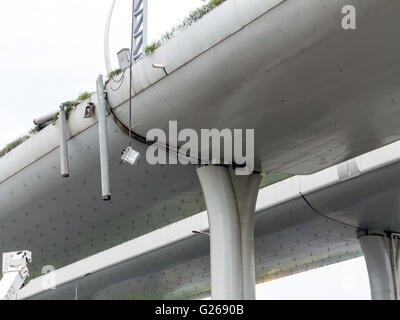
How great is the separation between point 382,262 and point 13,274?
2242cm

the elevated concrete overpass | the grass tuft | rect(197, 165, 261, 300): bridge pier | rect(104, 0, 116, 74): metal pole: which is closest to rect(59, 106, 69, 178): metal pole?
the elevated concrete overpass

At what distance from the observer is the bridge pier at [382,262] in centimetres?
2922

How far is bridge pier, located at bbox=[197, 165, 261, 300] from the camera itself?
59.7 feet

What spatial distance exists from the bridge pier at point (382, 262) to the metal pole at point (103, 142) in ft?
52.2

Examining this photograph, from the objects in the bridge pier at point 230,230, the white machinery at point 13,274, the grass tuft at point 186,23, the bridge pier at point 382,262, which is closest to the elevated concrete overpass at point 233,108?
the grass tuft at point 186,23

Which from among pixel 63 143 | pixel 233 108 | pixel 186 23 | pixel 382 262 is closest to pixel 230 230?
pixel 233 108

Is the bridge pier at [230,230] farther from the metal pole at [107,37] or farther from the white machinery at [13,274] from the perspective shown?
the white machinery at [13,274]

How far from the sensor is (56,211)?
21.7 meters

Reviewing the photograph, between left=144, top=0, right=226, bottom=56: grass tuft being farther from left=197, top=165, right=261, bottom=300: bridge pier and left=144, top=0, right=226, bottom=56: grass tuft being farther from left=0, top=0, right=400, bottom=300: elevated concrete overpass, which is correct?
left=197, top=165, right=261, bottom=300: bridge pier

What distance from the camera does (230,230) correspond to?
18656 mm

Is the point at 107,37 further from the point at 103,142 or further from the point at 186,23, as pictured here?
the point at 186,23
